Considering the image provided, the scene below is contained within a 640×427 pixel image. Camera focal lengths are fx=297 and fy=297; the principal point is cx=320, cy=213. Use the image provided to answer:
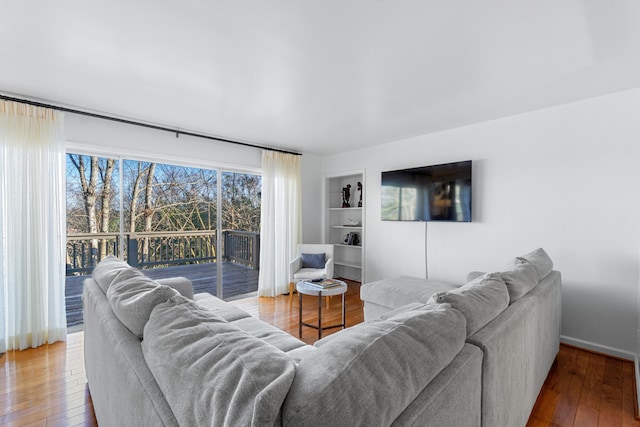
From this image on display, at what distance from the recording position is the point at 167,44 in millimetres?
1896

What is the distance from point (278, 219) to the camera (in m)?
4.65

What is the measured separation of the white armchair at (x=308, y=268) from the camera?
4039 mm

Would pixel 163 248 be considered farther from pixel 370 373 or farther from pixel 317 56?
pixel 370 373

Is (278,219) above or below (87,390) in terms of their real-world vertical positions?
above

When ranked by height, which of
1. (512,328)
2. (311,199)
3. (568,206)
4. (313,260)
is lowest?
(313,260)

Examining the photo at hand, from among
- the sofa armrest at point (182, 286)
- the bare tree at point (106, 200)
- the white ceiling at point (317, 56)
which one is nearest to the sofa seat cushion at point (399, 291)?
the sofa armrest at point (182, 286)

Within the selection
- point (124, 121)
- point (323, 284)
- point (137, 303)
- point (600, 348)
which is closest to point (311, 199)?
point (323, 284)

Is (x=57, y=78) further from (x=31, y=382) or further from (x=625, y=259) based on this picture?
(x=625, y=259)

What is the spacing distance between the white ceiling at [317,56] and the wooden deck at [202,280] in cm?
198

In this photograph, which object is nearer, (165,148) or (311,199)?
(165,148)

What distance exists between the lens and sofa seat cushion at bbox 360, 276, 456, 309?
2855 mm

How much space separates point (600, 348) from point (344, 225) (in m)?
3.58

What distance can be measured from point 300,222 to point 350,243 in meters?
0.98

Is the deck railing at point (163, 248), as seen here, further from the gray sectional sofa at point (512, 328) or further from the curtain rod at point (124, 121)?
the gray sectional sofa at point (512, 328)
